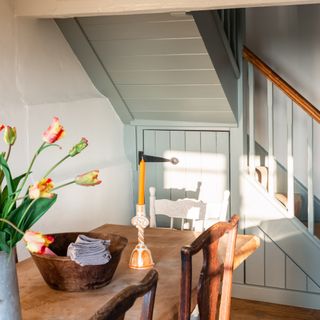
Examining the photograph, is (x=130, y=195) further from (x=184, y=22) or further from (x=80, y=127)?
(x=184, y=22)

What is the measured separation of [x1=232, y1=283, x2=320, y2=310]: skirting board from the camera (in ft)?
12.8

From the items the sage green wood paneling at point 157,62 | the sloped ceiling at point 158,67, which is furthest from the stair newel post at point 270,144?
the sage green wood paneling at point 157,62

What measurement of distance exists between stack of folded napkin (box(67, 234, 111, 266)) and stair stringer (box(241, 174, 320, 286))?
2065 mm

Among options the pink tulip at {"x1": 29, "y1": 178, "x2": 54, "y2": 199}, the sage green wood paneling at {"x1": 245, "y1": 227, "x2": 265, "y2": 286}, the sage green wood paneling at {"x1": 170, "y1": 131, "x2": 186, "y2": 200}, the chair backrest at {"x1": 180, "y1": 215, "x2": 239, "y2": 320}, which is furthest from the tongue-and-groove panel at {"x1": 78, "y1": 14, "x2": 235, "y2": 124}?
the pink tulip at {"x1": 29, "y1": 178, "x2": 54, "y2": 199}

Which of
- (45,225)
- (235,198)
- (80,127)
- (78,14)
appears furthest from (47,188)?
(235,198)

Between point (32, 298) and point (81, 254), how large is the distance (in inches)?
8.0

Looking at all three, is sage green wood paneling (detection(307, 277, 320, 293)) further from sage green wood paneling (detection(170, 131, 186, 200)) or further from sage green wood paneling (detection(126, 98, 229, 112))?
sage green wood paneling (detection(126, 98, 229, 112))

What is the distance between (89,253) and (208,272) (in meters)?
0.40

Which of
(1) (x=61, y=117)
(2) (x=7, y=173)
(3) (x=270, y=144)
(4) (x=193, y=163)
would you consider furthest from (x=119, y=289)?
(3) (x=270, y=144)

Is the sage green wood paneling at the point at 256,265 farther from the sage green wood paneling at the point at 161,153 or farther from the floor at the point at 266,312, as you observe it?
the sage green wood paneling at the point at 161,153

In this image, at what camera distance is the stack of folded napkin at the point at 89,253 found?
1.98 meters

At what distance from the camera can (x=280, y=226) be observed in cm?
394

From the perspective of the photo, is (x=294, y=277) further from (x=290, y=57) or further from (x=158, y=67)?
(x=290, y=57)

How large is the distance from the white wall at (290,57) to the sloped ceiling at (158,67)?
3.84ft
